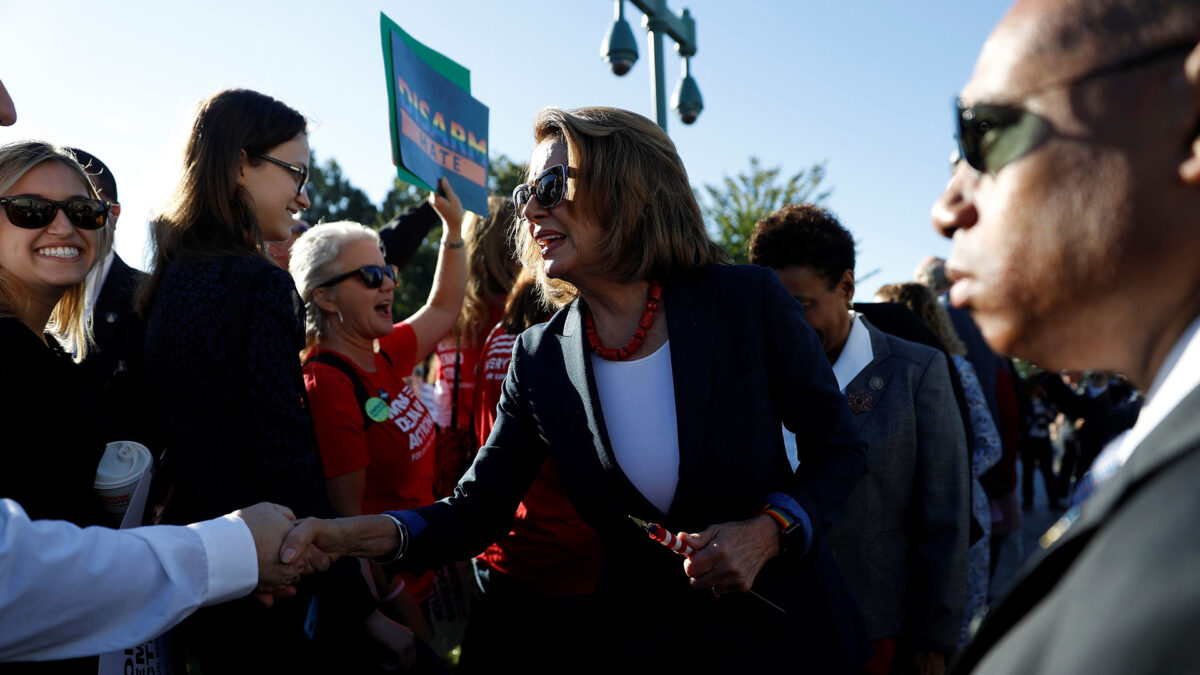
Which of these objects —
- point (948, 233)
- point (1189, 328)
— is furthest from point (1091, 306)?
point (948, 233)

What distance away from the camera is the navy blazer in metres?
2.17

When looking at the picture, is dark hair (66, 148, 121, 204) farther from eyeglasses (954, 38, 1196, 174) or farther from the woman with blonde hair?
eyeglasses (954, 38, 1196, 174)

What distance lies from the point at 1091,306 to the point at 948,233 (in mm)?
277

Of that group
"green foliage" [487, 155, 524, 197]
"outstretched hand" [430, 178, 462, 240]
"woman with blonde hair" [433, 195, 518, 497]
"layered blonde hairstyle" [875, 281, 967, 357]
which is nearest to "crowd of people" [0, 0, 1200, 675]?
"outstretched hand" [430, 178, 462, 240]

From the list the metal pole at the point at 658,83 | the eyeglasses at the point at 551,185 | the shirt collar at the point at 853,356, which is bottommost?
the shirt collar at the point at 853,356

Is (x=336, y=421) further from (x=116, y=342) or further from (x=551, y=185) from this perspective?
(x=551, y=185)

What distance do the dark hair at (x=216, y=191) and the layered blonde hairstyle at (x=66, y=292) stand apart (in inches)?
6.8

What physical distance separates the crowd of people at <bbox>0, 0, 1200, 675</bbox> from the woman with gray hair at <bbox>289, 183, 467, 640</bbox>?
0.6 inches

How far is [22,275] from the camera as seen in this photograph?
2.34 metres

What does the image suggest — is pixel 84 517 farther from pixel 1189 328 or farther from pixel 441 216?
pixel 441 216

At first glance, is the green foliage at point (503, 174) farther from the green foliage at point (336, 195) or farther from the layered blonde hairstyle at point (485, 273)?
the layered blonde hairstyle at point (485, 273)

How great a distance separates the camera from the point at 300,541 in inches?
86.6

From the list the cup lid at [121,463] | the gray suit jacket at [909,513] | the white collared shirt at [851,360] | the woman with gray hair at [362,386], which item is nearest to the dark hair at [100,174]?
the woman with gray hair at [362,386]

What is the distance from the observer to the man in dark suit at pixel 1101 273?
2.49 feet
